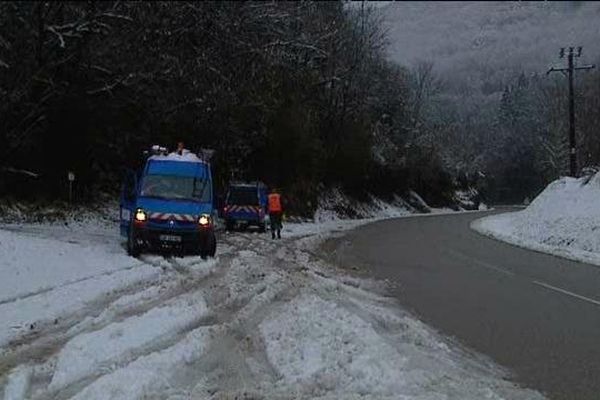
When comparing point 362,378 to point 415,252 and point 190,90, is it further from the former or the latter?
point 190,90

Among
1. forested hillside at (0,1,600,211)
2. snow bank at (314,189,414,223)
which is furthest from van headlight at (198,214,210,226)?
snow bank at (314,189,414,223)

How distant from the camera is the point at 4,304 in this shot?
39.1 ft

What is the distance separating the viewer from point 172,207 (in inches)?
803

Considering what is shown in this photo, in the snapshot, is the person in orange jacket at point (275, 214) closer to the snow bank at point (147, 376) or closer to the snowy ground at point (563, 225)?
the snowy ground at point (563, 225)

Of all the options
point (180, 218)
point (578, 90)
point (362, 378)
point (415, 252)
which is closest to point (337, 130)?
point (578, 90)

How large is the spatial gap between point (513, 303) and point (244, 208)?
2318cm

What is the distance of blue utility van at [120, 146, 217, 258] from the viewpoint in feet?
65.4

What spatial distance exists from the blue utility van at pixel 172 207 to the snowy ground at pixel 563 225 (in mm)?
10480

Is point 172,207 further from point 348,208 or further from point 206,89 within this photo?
point 348,208

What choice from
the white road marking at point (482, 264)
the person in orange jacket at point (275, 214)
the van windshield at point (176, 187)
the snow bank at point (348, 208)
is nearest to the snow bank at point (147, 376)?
the white road marking at point (482, 264)

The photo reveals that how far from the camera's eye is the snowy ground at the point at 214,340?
7.07 meters

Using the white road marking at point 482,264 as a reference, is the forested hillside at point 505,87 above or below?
above

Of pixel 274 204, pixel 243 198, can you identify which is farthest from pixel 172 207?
pixel 243 198

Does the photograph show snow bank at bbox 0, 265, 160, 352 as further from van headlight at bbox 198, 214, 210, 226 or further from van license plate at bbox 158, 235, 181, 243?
van headlight at bbox 198, 214, 210, 226
